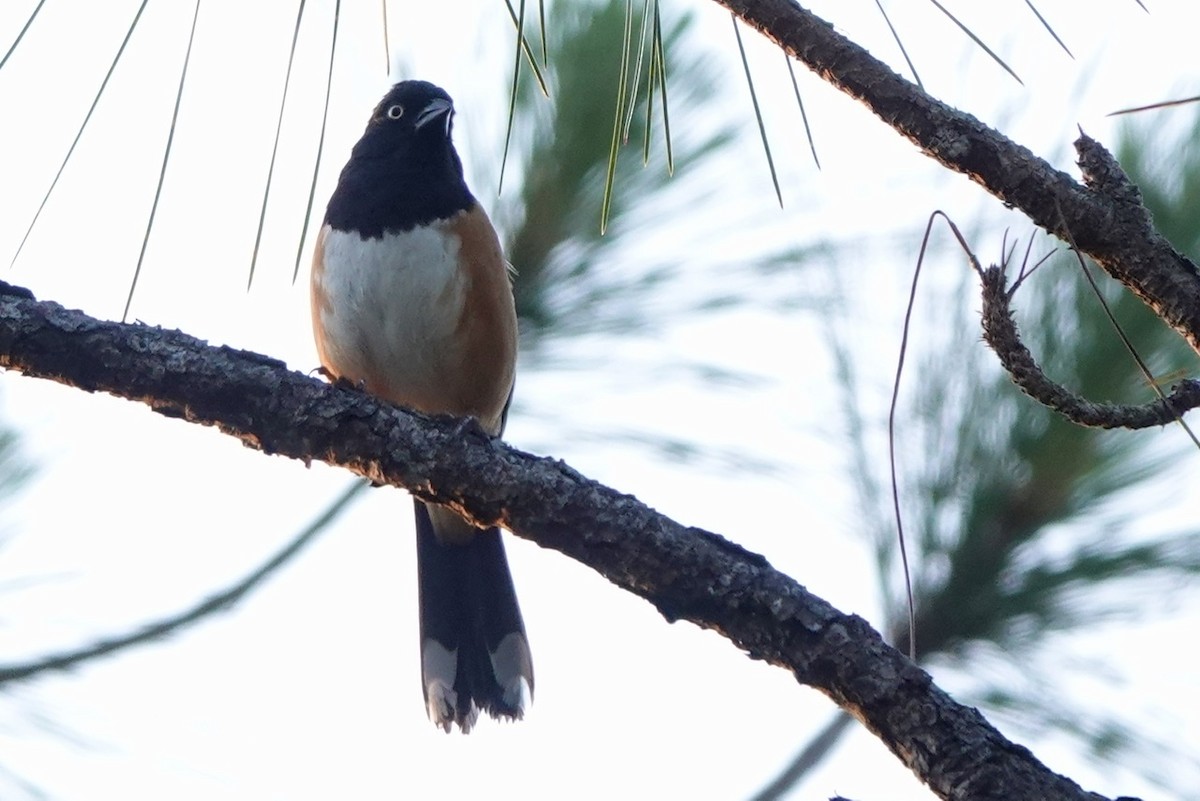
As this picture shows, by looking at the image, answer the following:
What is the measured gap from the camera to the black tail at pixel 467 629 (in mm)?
3021

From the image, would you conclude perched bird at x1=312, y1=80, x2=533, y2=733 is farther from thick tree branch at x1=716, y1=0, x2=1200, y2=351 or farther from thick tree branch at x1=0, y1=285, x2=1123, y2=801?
thick tree branch at x1=716, y1=0, x2=1200, y2=351

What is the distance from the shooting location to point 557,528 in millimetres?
1610

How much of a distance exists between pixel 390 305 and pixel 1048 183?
1628mm

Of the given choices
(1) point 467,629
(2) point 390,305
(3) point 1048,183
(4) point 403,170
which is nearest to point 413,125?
(4) point 403,170

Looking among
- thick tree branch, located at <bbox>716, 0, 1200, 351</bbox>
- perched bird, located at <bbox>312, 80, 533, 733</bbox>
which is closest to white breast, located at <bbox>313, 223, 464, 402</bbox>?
perched bird, located at <bbox>312, 80, 533, 733</bbox>

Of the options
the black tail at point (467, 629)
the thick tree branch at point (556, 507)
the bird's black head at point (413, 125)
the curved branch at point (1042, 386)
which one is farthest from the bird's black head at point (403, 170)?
the curved branch at point (1042, 386)

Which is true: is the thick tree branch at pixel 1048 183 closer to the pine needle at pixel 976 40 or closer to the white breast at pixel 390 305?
the pine needle at pixel 976 40

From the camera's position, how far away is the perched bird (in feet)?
9.32

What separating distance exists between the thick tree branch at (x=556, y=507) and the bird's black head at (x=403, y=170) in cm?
122

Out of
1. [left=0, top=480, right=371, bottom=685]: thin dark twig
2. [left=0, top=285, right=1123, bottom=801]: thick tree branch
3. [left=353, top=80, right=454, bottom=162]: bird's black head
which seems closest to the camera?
[left=0, top=285, right=1123, bottom=801]: thick tree branch

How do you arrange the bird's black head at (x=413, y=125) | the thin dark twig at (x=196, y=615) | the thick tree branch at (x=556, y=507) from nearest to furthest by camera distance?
the thick tree branch at (x=556, y=507) → the thin dark twig at (x=196, y=615) → the bird's black head at (x=413, y=125)

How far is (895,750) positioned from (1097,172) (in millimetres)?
634

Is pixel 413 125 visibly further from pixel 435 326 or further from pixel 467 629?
pixel 467 629

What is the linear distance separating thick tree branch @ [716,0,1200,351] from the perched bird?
140 cm
